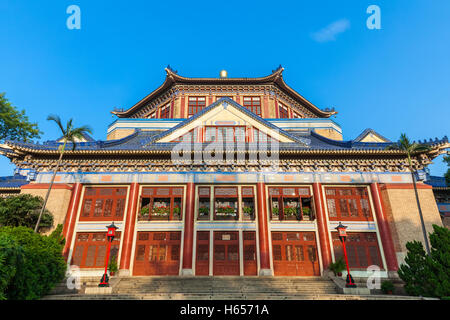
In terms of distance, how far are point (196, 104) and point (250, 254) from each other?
1753 centimetres

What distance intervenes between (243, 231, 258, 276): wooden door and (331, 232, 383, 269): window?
5398 millimetres

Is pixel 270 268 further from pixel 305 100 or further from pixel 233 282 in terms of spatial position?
pixel 305 100

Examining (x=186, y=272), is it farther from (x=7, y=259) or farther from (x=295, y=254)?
(x=7, y=259)

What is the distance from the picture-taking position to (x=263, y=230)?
18.3 meters

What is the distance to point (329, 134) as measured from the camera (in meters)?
28.1

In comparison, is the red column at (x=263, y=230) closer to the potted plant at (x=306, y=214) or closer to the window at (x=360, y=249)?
the potted plant at (x=306, y=214)

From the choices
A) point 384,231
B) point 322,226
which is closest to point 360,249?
point 384,231

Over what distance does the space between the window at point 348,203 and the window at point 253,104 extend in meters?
12.7

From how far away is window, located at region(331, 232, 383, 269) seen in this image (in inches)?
696

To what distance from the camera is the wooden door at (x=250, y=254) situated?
17.7 metres

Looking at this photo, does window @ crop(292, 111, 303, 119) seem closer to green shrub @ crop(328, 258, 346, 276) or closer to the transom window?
the transom window

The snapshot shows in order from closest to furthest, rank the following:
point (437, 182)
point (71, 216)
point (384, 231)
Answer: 1. point (384, 231)
2. point (71, 216)
3. point (437, 182)
